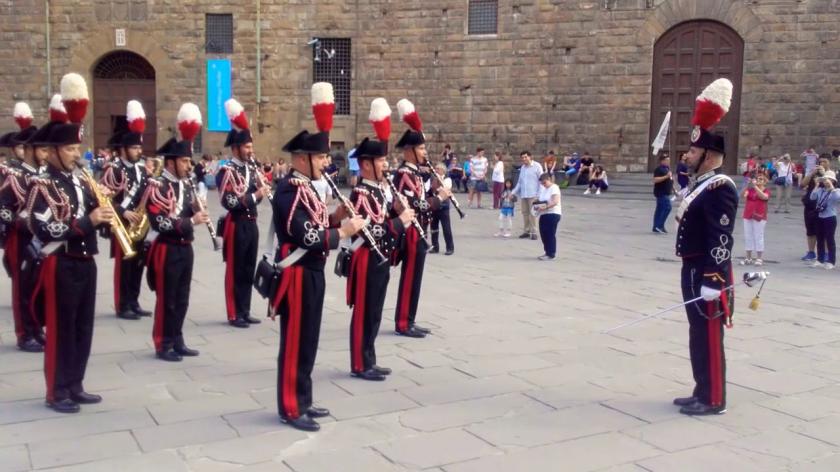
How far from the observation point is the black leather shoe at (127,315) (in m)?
8.79

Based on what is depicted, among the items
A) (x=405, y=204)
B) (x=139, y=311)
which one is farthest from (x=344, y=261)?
(x=139, y=311)

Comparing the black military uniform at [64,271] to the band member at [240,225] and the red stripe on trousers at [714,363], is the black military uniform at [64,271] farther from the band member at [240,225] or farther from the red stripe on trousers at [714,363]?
the red stripe on trousers at [714,363]

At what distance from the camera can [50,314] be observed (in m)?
5.67

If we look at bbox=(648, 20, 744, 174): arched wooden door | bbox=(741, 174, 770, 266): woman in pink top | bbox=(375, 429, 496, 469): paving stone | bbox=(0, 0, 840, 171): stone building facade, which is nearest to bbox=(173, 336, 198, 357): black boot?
bbox=(375, 429, 496, 469): paving stone

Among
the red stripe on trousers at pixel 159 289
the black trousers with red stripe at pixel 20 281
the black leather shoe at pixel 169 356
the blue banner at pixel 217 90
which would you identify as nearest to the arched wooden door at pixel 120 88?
the blue banner at pixel 217 90

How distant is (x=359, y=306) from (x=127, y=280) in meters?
3.30

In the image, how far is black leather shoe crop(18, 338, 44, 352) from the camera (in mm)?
7410

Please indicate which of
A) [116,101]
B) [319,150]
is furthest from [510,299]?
[116,101]

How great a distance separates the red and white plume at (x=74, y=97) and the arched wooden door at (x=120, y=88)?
25018mm

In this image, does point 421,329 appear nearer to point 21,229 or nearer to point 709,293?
point 709,293

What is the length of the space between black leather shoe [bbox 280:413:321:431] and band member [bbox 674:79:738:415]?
252 cm

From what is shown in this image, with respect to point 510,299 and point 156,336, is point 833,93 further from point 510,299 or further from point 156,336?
point 156,336

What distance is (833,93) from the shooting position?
24.0 m

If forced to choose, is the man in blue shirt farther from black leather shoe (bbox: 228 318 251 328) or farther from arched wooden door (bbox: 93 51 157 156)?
arched wooden door (bbox: 93 51 157 156)
